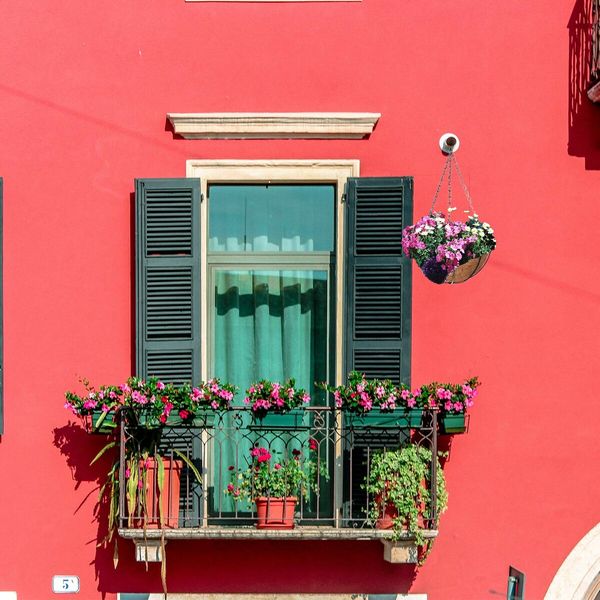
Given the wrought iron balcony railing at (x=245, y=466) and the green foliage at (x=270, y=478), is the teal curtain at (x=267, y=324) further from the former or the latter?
the green foliage at (x=270, y=478)

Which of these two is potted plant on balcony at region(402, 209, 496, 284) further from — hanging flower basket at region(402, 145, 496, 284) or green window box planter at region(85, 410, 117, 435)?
green window box planter at region(85, 410, 117, 435)

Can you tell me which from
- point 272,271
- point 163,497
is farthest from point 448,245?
point 163,497

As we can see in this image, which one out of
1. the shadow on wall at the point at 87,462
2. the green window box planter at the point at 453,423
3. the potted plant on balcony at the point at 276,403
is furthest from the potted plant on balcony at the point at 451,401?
the shadow on wall at the point at 87,462

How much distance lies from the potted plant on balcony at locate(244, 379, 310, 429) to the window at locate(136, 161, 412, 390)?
0.51 m

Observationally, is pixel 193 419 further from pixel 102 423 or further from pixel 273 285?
pixel 273 285

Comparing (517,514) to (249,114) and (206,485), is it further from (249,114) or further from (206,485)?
(249,114)

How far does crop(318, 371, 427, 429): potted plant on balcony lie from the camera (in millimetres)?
8141

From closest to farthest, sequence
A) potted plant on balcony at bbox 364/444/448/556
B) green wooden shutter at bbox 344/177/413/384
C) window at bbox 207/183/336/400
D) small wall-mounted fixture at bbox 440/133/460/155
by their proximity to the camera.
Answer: potted plant on balcony at bbox 364/444/448/556, green wooden shutter at bbox 344/177/413/384, small wall-mounted fixture at bbox 440/133/460/155, window at bbox 207/183/336/400

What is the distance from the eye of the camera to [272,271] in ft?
29.0

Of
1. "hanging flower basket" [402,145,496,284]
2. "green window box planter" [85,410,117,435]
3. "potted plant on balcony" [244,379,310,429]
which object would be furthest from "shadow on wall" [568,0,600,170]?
Answer: "green window box planter" [85,410,117,435]

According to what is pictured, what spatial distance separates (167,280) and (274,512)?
5.55 ft

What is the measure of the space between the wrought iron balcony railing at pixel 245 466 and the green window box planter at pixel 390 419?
14 mm

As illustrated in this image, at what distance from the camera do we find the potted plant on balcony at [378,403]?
8.14 metres

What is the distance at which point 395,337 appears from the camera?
8.46m
